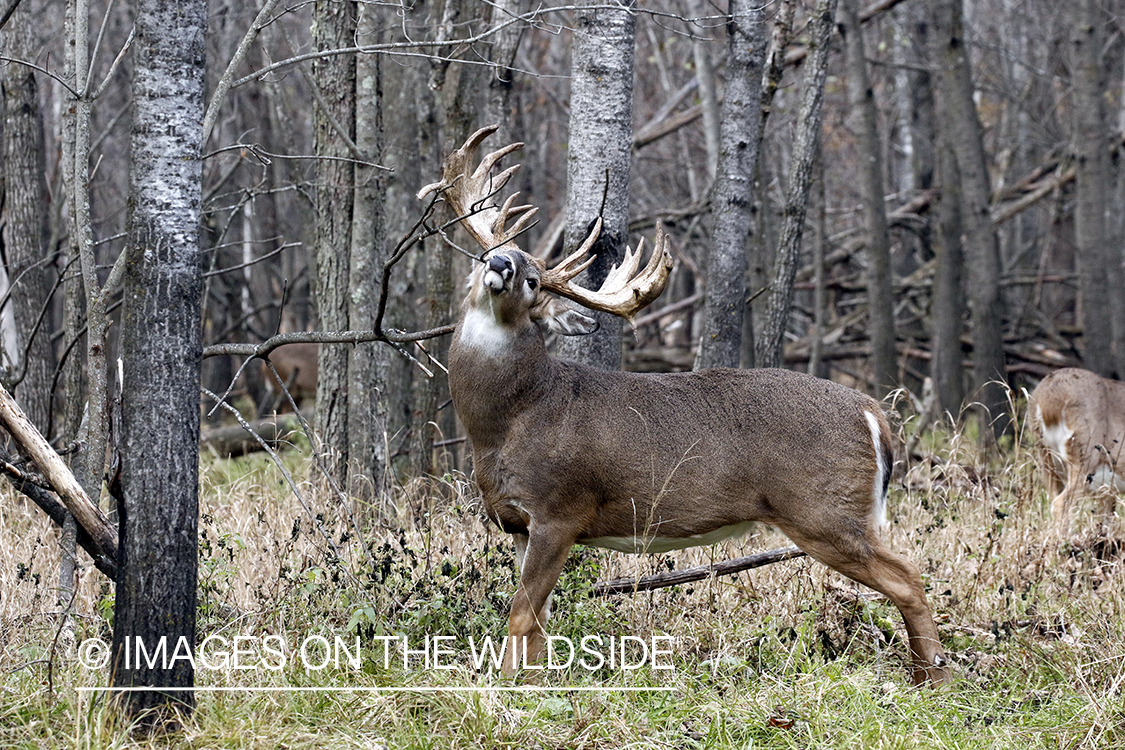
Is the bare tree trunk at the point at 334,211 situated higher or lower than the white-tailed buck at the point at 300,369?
higher

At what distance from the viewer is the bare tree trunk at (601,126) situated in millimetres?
5973

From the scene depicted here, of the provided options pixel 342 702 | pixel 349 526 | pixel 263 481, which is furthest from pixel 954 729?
pixel 263 481

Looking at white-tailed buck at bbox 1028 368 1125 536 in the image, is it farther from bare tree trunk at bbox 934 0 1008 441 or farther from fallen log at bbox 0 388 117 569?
fallen log at bbox 0 388 117 569

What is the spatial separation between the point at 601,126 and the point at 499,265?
166 cm

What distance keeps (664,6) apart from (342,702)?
47.3 feet

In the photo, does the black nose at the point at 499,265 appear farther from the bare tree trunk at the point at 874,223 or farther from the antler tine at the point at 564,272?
the bare tree trunk at the point at 874,223

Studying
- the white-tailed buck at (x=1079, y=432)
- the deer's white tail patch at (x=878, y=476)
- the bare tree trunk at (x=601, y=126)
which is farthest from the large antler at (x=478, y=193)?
the white-tailed buck at (x=1079, y=432)

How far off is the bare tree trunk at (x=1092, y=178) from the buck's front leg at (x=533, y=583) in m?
8.41

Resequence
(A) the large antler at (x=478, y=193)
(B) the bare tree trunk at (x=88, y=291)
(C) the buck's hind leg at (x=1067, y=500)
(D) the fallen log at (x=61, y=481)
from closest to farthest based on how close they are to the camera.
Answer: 1. (D) the fallen log at (x=61, y=481)
2. (B) the bare tree trunk at (x=88, y=291)
3. (A) the large antler at (x=478, y=193)
4. (C) the buck's hind leg at (x=1067, y=500)

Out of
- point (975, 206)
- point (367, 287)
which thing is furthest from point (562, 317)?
point (975, 206)

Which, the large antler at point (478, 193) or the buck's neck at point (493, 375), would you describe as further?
the large antler at point (478, 193)

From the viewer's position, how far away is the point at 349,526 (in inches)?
256

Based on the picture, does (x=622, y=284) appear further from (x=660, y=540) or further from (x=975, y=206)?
(x=975, y=206)

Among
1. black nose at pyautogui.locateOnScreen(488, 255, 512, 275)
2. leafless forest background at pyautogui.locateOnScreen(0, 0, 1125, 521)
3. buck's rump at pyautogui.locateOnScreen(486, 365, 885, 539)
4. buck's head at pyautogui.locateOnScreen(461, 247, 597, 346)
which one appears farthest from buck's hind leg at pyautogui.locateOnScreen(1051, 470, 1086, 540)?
black nose at pyautogui.locateOnScreen(488, 255, 512, 275)
